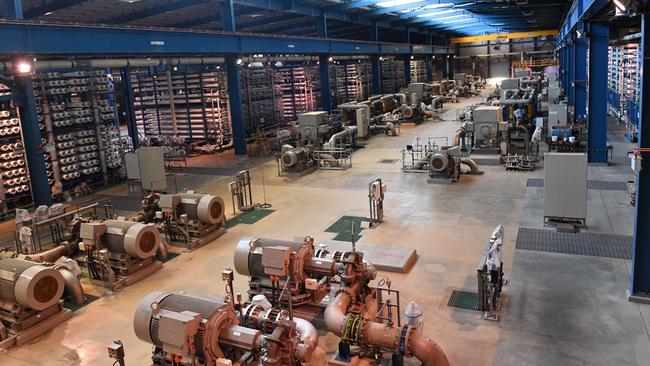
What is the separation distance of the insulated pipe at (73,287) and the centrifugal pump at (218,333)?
3879 mm

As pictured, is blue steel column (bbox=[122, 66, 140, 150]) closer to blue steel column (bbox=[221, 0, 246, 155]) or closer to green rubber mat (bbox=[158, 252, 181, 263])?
blue steel column (bbox=[221, 0, 246, 155])

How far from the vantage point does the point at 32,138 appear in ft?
50.0

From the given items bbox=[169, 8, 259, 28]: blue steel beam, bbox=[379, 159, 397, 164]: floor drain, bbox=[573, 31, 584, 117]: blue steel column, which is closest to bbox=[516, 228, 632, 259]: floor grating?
bbox=[379, 159, 397, 164]: floor drain

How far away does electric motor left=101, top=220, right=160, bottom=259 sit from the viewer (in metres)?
11.2

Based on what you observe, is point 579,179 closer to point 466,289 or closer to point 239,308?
point 466,289

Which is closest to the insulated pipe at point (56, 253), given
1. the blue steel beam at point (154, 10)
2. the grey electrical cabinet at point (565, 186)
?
→ the grey electrical cabinet at point (565, 186)

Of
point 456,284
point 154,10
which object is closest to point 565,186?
point 456,284

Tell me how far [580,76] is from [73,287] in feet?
79.1

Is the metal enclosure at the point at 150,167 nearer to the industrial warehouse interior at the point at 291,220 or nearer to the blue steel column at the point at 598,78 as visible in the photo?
the industrial warehouse interior at the point at 291,220

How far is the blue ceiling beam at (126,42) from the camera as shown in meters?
13.2

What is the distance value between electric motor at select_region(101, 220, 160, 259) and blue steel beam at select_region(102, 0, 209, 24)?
15.1 metres

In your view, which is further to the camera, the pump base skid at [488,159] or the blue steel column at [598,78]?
the pump base skid at [488,159]

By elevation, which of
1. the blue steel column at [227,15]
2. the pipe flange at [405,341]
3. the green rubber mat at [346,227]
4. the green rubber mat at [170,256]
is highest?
the blue steel column at [227,15]

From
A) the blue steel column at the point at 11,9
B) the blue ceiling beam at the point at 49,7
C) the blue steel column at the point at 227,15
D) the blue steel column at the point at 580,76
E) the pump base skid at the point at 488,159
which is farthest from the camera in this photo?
the blue steel column at the point at 580,76
